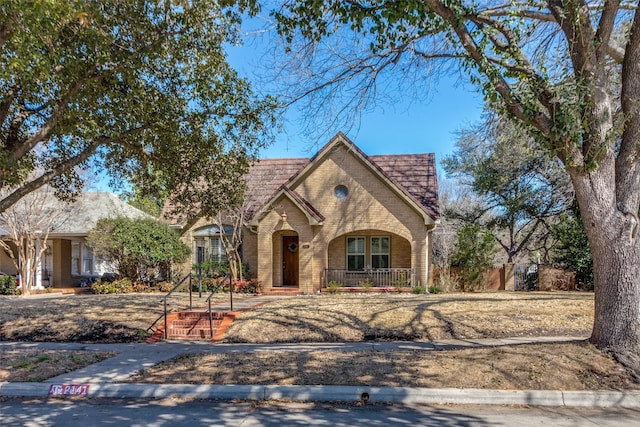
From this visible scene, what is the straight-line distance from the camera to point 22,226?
20.2 m

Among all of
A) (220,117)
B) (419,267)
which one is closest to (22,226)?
(220,117)

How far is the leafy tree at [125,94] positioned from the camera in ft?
25.9

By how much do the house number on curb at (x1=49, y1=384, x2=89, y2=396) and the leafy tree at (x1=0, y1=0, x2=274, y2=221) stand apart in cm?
419

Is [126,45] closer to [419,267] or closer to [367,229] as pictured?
[367,229]

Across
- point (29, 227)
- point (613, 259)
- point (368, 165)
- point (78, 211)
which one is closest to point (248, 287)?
point (368, 165)

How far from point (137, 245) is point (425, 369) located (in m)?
15.4

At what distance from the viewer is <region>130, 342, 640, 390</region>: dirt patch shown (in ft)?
20.8

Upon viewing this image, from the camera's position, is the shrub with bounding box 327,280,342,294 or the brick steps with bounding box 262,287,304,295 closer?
the shrub with bounding box 327,280,342,294

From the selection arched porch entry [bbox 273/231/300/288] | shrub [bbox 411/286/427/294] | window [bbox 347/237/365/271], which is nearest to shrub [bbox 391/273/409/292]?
shrub [bbox 411/286/427/294]

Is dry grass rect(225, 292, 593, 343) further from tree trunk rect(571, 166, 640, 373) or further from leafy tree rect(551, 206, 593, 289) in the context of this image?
leafy tree rect(551, 206, 593, 289)

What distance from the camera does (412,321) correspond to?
1084 centimetres

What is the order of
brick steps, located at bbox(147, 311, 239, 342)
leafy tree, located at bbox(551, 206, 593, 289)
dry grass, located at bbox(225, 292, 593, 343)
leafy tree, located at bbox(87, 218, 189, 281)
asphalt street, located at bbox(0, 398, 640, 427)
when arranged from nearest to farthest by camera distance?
asphalt street, located at bbox(0, 398, 640, 427) < dry grass, located at bbox(225, 292, 593, 343) < brick steps, located at bbox(147, 311, 239, 342) < leafy tree, located at bbox(551, 206, 593, 289) < leafy tree, located at bbox(87, 218, 189, 281)

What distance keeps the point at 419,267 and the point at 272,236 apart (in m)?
6.38

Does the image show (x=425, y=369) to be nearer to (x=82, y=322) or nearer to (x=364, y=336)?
(x=364, y=336)
